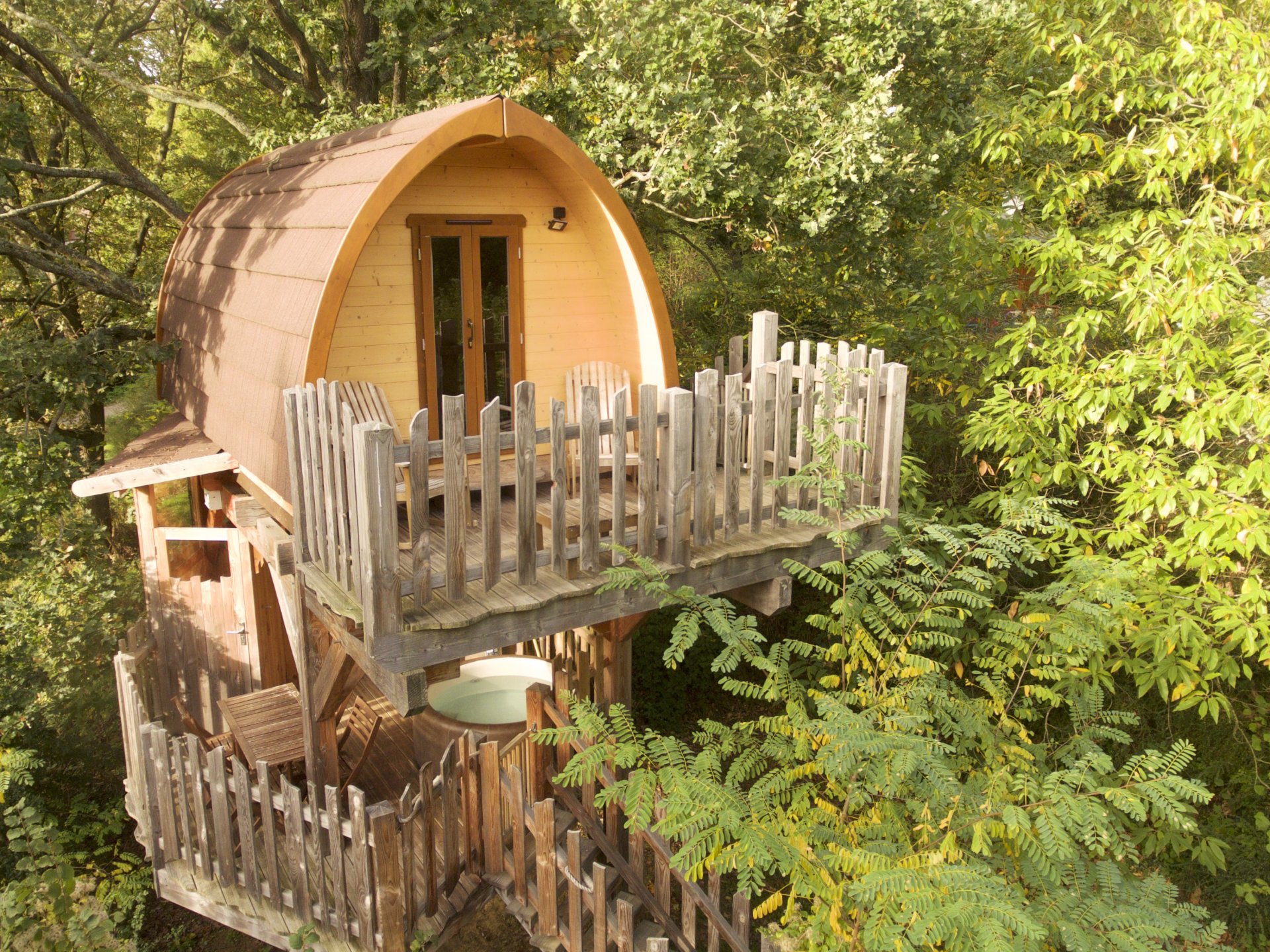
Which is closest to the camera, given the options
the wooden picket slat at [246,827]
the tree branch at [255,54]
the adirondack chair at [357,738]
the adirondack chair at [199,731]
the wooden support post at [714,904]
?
the wooden support post at [714,904]

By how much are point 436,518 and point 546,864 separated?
2368 millimetres

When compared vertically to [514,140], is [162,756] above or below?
below

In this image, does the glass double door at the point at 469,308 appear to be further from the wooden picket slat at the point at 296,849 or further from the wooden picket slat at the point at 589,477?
the wooden picket slat at the point at 296,849

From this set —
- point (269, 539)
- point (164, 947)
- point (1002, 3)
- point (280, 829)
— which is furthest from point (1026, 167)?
point (164, 947)

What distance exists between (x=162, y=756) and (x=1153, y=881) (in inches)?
231

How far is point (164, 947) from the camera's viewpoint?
7184mm

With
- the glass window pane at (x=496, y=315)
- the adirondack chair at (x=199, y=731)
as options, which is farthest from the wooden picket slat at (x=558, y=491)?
the adirondack chair at (x=199, y=731)

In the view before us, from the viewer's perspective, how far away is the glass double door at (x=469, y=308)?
23.4 feet

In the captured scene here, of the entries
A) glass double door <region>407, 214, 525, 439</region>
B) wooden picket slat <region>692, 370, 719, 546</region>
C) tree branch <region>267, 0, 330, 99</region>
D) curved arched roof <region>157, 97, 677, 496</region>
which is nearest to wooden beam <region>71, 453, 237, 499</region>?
curved arched roof <region>157, 97, 677, 496</region>

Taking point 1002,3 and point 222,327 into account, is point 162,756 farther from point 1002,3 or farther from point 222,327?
point 1002,3

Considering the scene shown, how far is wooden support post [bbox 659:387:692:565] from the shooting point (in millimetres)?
5352

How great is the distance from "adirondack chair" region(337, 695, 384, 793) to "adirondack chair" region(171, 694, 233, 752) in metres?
0.91

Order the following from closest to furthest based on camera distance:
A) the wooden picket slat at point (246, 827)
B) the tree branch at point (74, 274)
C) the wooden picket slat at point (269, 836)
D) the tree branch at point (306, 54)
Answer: the wooden picket slat at point (269, 836), the wooden picket slat at point (246, 827), the tree branch at point (74, 274), the tree branch at point (306, 54)

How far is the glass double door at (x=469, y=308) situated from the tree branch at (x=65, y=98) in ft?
17.9
